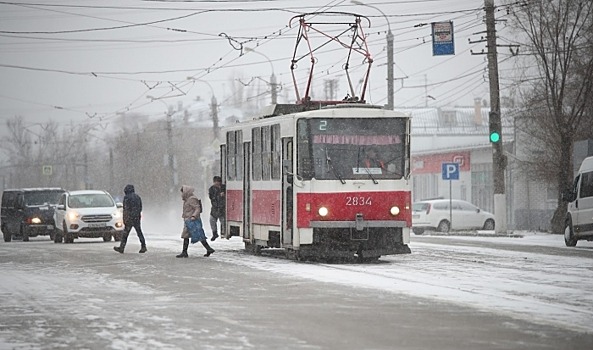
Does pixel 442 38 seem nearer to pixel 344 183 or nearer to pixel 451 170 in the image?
pixel 451 170

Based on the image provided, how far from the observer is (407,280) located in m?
20.0

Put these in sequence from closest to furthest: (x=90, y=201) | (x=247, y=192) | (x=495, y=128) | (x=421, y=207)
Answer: (x=247, y=192), (x=90, y=201), (x=495, y=128), (x=421, y=207)

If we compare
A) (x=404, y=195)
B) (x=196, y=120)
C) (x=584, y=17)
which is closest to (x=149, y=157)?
(x=196, y=120)

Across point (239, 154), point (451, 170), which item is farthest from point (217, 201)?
point (451, 170)

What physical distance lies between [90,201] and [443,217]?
59.2 ft

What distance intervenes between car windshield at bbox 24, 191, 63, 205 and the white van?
20796mm

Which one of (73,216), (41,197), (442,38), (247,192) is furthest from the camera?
(41,197)

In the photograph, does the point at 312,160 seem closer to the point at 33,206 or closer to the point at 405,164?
the point at 405,164

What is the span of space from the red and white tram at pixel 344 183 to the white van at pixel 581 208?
8.68 metres

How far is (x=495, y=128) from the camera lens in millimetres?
43375

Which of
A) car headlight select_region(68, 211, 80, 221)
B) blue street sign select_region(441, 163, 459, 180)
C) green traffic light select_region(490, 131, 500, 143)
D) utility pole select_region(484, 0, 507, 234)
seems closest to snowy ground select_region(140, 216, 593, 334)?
car headlight select_region(68, 211, 80, 221)

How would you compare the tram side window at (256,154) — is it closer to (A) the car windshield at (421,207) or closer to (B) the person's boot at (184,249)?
(B) the person's boot at (184,249)

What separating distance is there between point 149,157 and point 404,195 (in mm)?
78743

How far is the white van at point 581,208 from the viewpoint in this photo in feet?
106
